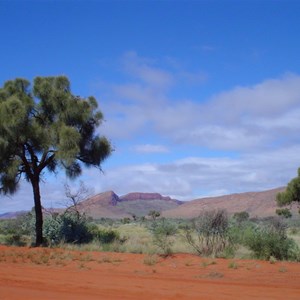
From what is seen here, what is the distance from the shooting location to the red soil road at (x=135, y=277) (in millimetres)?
10570

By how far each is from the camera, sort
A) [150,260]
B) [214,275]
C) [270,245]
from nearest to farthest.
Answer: [214,275], [150,260], [270,245]

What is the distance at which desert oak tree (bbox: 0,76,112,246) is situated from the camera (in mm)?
21781

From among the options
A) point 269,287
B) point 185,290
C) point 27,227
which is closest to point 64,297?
point 185,290

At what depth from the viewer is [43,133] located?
73.5 ft

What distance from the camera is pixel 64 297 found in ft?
32.6

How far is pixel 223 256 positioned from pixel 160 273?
446 cm

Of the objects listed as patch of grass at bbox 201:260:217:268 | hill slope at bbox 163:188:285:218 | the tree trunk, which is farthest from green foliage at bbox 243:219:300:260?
hill slope at bbox 163:188:285:218

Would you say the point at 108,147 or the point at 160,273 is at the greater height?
the point at 108,147

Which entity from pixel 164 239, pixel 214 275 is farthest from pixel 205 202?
pixel 214 275

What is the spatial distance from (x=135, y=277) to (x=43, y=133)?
11.0 metres

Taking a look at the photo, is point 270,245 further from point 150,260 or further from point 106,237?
point 106,237

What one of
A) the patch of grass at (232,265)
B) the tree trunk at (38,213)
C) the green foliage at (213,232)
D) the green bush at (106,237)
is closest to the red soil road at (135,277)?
the patch of grass at (232,265)

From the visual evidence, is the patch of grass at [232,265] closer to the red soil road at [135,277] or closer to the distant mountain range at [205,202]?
the red soil road at [135,277]

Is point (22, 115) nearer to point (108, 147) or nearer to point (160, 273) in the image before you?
point (108, 147)
